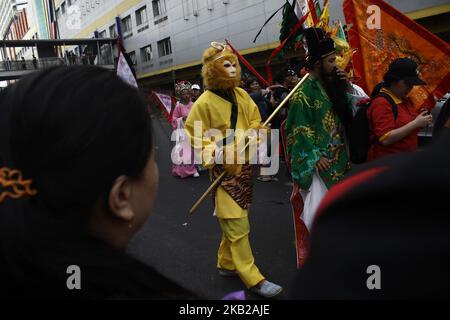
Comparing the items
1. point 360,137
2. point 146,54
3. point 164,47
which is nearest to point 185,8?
point 164,47

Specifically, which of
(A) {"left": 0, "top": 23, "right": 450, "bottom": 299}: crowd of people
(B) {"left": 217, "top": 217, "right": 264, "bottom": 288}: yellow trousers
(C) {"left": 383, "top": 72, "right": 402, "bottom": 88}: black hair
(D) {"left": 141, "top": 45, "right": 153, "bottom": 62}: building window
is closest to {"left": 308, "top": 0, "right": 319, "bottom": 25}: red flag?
(C) {"left": 383, "top": 72, "right": 402, "bottom": 88}: black hair

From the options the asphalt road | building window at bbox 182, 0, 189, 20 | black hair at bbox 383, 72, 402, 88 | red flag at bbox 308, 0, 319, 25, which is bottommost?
the asphalt road

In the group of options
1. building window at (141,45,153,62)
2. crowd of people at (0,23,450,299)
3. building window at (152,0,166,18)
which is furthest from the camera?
building window at (141,45,153,62)

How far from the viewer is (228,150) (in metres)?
2.92

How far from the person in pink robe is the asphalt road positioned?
1.09m

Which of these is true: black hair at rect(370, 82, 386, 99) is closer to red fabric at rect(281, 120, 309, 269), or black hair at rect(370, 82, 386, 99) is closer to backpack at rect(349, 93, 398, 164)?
backpack at rect(349, 93, 398, 164)

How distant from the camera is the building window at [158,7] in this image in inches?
953

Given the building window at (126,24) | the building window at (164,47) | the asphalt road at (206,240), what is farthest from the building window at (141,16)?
the asphalt road at (206,240)

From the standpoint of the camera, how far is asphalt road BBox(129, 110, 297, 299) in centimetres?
A: 325

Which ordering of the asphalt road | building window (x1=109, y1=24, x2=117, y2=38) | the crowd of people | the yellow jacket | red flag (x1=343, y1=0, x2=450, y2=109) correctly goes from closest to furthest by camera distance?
the crowd of people, the yellow jacket, red flag (x1=343, y1=0, x2=450, y2=109), the asphalt road, building window (x1=109, y1=24, x2=117, y2=38)

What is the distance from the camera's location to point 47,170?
0.75 m

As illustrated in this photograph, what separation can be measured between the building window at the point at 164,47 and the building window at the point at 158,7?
1.59 m

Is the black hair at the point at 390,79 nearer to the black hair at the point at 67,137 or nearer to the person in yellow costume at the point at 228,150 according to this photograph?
the person in yellow costume at the point at 228,150

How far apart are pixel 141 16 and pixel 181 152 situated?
2235cm
